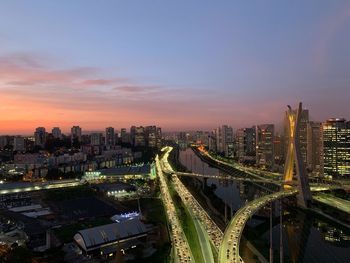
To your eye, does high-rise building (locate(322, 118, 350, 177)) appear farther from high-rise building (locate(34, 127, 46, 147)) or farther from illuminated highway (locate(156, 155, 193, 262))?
high-rise building (locate(34, 127, 46, 147))

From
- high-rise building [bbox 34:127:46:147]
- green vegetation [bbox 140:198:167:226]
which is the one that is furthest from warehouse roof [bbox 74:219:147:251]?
high-rise building [bbox 34:127:46:147]

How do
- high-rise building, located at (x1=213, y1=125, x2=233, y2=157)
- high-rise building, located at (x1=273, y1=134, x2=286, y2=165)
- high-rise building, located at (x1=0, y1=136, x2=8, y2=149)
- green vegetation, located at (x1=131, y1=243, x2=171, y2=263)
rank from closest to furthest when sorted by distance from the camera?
green vegetation, located at (x1=131, y1=243, x2=171, y2=263)
high-rise building, located at (x1=273, y1=134, x2=286, y2=165)
high-rise building, located at (x1=0, y1=136, x2=8, y2=149)
high-rise building, located at (x1=213, y1=125, x2=233, y2=157)

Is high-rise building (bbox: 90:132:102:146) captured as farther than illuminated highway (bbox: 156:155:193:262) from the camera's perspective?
Yes

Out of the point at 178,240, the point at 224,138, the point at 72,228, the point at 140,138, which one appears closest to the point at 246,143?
the point at 224,138

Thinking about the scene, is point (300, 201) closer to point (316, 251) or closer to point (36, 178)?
point (316, 251)

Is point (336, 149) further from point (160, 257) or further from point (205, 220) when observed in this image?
point (160, 257)

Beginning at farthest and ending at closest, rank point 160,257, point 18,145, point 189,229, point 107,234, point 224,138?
point 224,138
point 18,145
point 189,229
point 107,234
point 160,257
